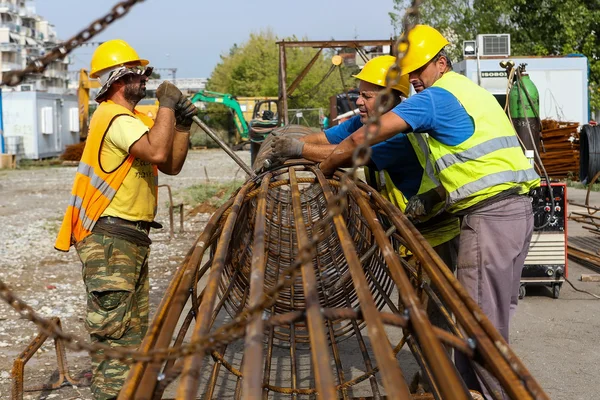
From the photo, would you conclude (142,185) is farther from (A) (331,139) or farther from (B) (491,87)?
(B) (491,87)

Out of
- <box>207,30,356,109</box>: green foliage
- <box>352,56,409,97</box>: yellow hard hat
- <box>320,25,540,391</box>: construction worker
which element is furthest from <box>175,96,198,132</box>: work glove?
<box>207,30,356,109</box>: green foliage

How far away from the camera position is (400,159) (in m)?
4.84

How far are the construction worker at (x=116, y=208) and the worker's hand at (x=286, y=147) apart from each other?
2.21ft

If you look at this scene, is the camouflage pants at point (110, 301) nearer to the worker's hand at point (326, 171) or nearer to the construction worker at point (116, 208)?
the construction worker at point (116, 208)

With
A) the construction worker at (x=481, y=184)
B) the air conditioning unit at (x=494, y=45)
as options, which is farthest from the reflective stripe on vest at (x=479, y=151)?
the air conditioning unit at (x=494, y=45)

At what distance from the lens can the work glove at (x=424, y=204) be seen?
173 inches

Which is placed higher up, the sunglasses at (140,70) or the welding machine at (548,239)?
the sunglasses at (140,70)

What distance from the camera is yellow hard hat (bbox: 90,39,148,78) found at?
13.8 feet

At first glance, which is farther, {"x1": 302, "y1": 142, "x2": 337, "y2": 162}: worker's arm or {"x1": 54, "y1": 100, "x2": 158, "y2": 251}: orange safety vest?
{"x1": 302, "y1": 142, "x2": 337, "y2": 162}: worker's arm

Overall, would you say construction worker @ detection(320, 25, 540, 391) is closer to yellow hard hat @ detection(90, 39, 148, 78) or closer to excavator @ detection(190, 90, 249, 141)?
yellow hard hat @ detection(90, 39, 148, 78)

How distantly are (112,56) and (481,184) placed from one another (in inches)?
82.5

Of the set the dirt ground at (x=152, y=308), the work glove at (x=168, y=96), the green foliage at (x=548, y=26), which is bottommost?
the dirt ground at (x=152, y=308)

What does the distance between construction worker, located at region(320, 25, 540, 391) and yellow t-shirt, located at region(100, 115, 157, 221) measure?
118 cm

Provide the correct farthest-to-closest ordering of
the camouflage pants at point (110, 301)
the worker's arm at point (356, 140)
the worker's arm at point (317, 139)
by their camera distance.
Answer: the worker's arm at point (317, 139) < the camouflage pants at point (110, 301) < the worker's arm at point (356, 140)
